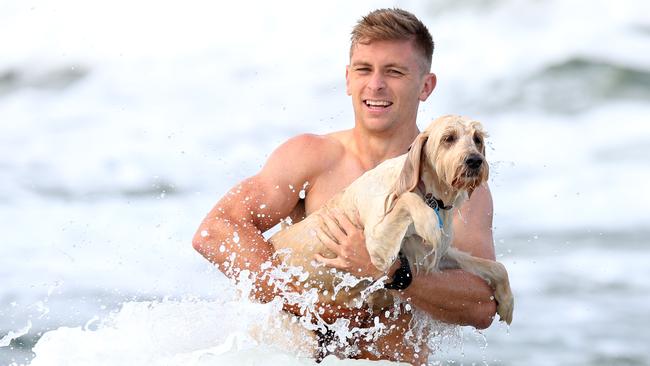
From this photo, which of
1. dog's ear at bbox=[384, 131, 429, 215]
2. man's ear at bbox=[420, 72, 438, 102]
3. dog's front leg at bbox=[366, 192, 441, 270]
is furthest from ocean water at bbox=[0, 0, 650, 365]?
dog's ear at bbox=[384, 131, 429, 215]

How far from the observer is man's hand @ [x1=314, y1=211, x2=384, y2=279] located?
20.7 feet

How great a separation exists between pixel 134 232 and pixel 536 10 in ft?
21.6

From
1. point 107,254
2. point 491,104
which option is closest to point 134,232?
point 107,254

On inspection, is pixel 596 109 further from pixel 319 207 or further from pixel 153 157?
pixel 319 207

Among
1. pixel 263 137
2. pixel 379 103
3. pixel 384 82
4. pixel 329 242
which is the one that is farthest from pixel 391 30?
pixel 263 137

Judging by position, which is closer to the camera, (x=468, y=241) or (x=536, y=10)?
(x=468, y=241)

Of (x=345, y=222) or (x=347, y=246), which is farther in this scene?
(x=345, y=222)

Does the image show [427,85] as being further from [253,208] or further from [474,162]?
[474,162]

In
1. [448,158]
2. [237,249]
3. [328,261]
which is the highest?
[448,158]

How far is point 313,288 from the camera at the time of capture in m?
6.63

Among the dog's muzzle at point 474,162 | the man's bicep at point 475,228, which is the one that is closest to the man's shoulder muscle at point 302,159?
the man's bicep at point 475,228

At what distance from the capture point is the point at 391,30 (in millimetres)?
7129

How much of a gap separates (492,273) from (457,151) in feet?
4.21

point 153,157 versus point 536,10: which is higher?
point 536,10
